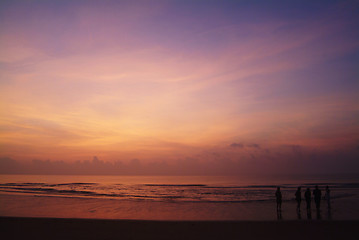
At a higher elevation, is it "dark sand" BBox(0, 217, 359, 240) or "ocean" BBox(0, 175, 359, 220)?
"dark sand" BBox(0, 217, 359, 240)

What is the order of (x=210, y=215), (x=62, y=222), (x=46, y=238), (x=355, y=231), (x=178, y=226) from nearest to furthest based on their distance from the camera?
(x=46, y=238)
(x=355, y=231)
(x=178, y=226)
(x=62, y=222)
(x=210, y=215)

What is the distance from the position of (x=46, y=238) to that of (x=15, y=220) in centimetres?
534

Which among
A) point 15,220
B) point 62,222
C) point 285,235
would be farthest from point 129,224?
point 285,235

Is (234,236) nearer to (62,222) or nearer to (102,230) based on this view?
(102,230)

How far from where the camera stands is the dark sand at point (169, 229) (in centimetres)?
1192

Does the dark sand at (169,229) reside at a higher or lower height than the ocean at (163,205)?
higher

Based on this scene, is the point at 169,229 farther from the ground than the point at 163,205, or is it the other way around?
the point at 169,229

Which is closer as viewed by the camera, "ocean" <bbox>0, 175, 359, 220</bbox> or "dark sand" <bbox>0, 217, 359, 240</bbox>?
"dark sand" <bbox>0, 217, 359, 240</bbox>

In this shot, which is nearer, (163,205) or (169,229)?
(169,229)

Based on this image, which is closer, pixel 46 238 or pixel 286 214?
pixel 46 238

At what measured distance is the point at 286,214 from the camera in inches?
719

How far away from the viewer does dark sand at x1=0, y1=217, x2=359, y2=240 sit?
469 inches

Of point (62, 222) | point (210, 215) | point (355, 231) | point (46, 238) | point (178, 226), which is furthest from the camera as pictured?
point (210, 215)

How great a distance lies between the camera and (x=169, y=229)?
1316 cm
